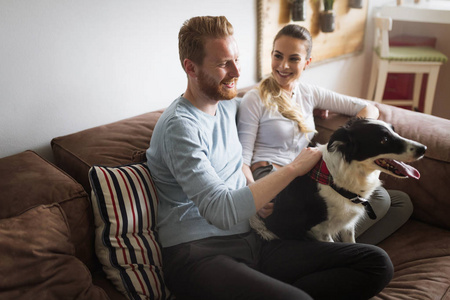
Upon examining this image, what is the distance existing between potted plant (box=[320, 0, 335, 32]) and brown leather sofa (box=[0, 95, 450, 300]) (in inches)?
39.3

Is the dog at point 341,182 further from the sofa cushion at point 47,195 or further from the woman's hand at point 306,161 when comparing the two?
the sofa cushion at point 47,195

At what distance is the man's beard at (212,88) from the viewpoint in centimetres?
131

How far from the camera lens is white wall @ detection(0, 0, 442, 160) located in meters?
1.44

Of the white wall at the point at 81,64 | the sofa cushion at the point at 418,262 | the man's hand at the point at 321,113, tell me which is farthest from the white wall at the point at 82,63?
the sofa cushion at the point at 418,262

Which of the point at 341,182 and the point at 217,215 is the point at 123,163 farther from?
the point at 341,182

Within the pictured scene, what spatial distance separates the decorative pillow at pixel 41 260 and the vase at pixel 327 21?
2.20 m

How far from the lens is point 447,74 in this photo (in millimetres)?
3406

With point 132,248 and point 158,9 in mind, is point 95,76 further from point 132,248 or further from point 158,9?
point 132,248

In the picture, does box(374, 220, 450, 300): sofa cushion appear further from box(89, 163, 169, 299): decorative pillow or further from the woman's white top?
box(89, 163, 169, 299): decorative pillow

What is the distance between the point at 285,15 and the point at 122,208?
1.76 metres

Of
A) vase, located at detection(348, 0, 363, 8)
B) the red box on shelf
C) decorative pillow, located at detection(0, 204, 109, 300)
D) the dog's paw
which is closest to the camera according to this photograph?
decorative pillow, located at detection(0, 204, 109, 300)

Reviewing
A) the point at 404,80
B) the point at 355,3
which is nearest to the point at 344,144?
the point at 355,3

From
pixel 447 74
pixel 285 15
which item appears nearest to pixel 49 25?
pixel 285 15

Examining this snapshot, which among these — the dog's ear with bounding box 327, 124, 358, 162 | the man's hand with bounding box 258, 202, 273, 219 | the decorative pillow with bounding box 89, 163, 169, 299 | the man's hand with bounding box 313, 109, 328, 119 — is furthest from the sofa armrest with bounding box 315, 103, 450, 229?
the decorative pillow with bounding box 89, 163, 169, 299
